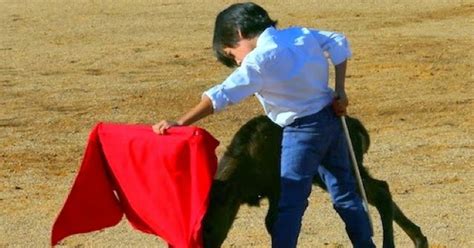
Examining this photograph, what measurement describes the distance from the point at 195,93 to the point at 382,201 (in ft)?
19.9

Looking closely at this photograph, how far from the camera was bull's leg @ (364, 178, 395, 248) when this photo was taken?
7184 mm

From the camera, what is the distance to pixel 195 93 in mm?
13148

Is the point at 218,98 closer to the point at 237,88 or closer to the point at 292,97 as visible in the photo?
the point at 237,88

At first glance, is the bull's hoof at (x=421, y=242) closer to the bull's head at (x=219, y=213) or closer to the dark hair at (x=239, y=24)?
the bull's head at (x=219, y=213)

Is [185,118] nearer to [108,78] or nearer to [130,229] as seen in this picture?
[130,229]

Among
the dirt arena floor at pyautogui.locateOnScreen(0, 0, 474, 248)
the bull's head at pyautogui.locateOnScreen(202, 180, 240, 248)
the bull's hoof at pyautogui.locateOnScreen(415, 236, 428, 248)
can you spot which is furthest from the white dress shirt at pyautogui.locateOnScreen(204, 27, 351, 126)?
the dirt arena floor at pyautogui.locateOnScreen(0, 0, 474, 248)

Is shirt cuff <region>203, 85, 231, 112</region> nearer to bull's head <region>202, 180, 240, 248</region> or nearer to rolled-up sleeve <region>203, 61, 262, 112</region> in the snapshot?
rolled-up sleeve <region>203, 61, 262, 112</region>

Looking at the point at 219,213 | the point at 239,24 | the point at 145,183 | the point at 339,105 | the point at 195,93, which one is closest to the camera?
the point at 239,24

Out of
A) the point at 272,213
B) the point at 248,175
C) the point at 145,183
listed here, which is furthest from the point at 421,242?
the point at 145,183

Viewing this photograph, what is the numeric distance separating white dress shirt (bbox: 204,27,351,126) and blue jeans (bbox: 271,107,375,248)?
0.08m

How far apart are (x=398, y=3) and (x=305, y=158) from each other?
13662 mm

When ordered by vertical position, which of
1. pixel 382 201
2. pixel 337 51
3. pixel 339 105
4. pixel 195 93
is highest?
pixel 337 51

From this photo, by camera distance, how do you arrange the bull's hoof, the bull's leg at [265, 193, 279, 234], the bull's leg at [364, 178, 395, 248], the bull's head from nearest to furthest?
the bull's head, the bull's leg at [265, 193, 279, 234], the bull's leg at [364, 178, 395, 248], the bull's hoof

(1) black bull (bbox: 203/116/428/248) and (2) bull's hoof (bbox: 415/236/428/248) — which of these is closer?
(1) black bull (bbox: 203/116/428/248)
